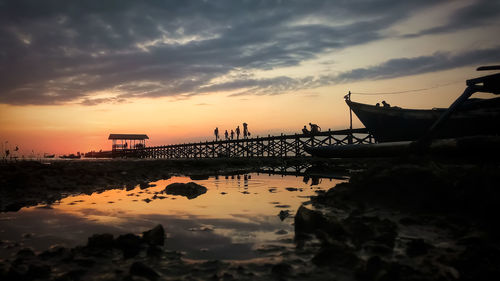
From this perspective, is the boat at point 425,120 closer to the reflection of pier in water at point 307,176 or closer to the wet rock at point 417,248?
the reflection of pier in water at point 307,176

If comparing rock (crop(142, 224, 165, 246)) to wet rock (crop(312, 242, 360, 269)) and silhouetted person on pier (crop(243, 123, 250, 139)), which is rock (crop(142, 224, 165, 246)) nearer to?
wet rock (crop(312, 242, 360, 269))

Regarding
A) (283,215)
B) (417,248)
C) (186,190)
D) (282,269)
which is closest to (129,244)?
(282,269)

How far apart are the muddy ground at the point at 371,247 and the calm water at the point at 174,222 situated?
36cm

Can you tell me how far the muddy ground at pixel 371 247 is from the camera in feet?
8.66

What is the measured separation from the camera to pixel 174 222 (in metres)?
4.91

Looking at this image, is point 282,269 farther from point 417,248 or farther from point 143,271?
point 417,248

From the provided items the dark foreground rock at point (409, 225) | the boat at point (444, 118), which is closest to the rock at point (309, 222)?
the dark foreground rock at point (409, 225)

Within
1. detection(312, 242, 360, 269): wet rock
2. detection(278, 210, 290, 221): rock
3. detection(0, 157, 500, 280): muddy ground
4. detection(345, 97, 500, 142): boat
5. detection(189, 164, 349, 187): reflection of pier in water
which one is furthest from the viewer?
detection(345, 97, 500, 142): boat

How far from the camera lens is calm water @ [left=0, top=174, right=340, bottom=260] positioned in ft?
12.0

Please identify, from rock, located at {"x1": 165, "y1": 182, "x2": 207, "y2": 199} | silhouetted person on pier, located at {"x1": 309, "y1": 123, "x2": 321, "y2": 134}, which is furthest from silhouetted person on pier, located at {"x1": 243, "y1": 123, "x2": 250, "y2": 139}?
rock, located at {"x1": 165, "y1": 182, "x2": 207, "y2": 199}

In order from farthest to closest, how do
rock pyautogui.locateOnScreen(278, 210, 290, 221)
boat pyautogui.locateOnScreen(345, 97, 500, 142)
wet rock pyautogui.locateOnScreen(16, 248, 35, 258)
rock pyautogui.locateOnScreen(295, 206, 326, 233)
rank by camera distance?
boat pyautogui.locateOnScreen(345, 97, 500, 142)
rock pyautogui.locateOnScreen(278, 210, 290, 221)
rock pyautogui.locateOnScreen(295, 206, 326, 233)
wet rock pyautogui.locateOnScreen(16, 248, 35, 258)

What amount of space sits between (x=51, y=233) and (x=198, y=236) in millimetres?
2238

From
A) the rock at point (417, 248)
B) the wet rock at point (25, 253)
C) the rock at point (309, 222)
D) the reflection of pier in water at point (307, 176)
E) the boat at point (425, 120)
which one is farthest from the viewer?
the boat at point (425, 120)

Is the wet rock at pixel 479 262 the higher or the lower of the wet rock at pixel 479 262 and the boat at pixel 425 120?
the lower
